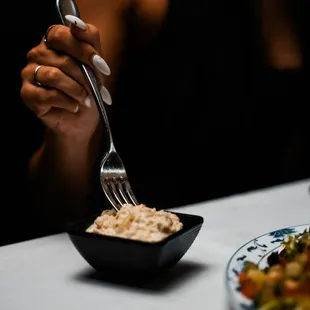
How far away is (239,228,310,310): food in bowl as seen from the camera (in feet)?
2.17

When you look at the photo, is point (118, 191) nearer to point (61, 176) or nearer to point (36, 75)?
point (36, 75)

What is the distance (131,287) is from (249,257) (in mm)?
196

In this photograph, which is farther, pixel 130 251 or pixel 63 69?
pixel 63 69

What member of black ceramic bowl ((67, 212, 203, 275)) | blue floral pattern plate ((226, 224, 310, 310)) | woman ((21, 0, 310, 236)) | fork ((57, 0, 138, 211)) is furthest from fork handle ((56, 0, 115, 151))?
blue floral pattern plate ((226, 224, 310, 310))

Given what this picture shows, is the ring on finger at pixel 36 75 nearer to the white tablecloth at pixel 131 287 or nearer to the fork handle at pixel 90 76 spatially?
the fork handle at pixel 90 76

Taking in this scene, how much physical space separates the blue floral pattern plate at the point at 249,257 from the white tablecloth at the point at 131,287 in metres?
0.07

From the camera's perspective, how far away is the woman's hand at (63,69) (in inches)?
43.1

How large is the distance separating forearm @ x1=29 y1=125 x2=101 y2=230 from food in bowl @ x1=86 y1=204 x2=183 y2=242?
66 centimetres

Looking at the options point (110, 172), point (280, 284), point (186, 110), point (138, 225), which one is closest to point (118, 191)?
point (110, 172)

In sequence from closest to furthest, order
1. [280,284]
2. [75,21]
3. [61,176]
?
[280,284], [75,21], [61,176]

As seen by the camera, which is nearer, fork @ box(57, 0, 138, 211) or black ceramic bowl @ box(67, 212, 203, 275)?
black ceramic bowl @ box(67, 212, 203, 275)

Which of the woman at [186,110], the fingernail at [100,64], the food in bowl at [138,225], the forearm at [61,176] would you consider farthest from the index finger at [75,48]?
the forearm at [61,176]

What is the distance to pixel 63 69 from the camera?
112cm

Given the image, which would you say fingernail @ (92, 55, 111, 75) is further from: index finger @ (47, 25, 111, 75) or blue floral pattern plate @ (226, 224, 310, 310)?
blue floral pattern plate @ (226, 224, 310, 310)
